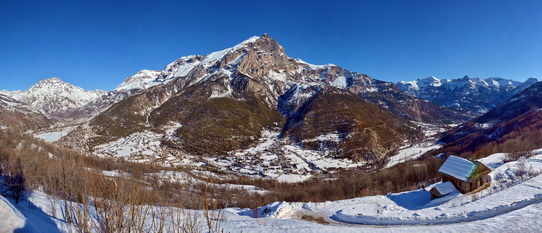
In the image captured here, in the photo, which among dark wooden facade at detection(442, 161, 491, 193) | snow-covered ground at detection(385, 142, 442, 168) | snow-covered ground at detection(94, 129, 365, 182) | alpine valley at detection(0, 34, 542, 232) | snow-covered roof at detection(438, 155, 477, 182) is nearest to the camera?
alpine valley at detection(0, 34, 542, 232)

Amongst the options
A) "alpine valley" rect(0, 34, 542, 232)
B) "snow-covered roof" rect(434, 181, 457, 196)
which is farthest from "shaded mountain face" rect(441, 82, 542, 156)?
"snow-covered roof" rect(434, 181, 457, 196)

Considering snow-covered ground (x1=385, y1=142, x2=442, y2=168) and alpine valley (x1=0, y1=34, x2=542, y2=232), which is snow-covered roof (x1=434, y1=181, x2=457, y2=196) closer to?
alpine valley (x1=0, y1=34, x2=542, y2=232)

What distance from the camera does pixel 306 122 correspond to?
180 m

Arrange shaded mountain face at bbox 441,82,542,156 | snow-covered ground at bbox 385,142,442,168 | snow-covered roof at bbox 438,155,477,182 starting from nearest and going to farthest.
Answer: snow-covered roof at bbox 438,155,477,182 → shaded mountain face at bbox 441,82,542,156 → snow-covered ground at bbox 385,142,442,168

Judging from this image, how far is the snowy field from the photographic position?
40.7ft

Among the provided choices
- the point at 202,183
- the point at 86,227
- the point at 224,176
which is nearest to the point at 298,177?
the point at 224,176

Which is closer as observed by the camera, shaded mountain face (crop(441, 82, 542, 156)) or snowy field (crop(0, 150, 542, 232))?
snowy field (crop(0, 150, 542, 232))

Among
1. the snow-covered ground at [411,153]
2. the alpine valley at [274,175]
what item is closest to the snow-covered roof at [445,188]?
the alpine valley at [274,175]

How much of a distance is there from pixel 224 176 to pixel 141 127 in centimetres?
12094

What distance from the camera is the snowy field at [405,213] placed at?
488 inches

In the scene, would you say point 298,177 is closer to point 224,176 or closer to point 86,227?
point 224,176

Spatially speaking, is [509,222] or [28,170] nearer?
[509,222]

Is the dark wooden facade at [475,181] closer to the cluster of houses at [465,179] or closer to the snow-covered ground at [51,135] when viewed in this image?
the cluster of houses at [465,179]

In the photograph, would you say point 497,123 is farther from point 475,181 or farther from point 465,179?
point 465,179
